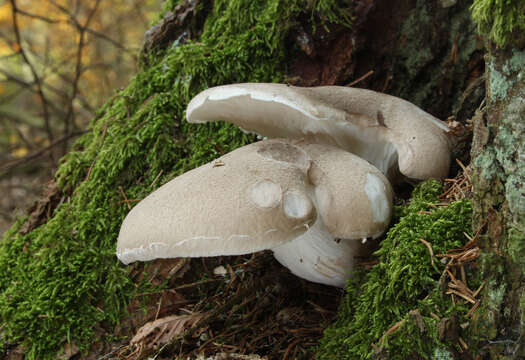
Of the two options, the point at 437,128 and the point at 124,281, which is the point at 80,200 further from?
the point at 437,128

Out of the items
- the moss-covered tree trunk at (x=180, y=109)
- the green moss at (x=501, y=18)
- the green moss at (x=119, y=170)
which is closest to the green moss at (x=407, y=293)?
the green moss at (x=501, y=18)

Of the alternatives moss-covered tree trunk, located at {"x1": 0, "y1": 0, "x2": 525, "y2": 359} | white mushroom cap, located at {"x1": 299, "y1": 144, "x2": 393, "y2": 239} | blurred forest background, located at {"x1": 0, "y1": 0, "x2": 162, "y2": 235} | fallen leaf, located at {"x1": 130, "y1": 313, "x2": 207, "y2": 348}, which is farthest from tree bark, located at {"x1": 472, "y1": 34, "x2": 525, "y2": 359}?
blurred forest background, located at {"x1": 0, "y1": 0, "x2": 162, "y2": 235}

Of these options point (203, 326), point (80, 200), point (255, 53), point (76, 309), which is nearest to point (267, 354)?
point (203, 326)

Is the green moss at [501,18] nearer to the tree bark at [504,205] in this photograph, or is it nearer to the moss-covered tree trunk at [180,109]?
the tree bark at [504,205]

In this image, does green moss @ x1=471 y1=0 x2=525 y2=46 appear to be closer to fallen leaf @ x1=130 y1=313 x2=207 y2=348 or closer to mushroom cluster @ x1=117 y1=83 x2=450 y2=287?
mushroom cluster @ x1=117 y1=83 x2=450 y2=287

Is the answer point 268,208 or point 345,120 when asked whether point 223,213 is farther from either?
point 345,120

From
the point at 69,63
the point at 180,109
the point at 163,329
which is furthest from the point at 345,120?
the point at 69,63
